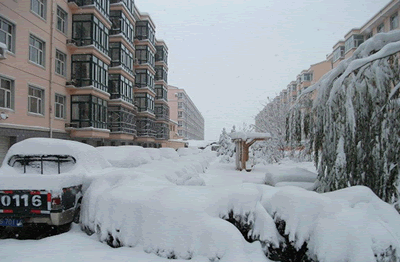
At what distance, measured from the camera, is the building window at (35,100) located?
15794 mm

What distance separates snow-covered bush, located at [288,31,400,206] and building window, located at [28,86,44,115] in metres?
15.6

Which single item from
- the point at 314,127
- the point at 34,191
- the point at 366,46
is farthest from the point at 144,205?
the point at 366,46

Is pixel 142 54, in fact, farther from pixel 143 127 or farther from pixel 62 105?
pixel 62 105

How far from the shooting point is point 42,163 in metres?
5.86

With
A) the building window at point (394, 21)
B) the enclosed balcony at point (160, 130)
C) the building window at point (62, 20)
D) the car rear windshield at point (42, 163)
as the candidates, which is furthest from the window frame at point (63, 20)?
the building window at point (394, 21)

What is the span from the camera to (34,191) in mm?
4582

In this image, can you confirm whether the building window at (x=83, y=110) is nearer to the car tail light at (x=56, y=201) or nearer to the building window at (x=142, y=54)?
the building window at (x=142, y=54)

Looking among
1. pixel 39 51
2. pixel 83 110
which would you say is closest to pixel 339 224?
pixel 39 51

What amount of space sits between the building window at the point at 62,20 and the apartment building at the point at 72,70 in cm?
5

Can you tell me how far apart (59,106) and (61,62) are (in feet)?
9.95

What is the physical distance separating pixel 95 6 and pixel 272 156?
19135 millimetres

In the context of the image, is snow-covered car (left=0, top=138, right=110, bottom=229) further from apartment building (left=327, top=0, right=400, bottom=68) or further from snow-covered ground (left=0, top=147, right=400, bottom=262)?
apartment building (left=327, top=0, right=400, bottom=68)

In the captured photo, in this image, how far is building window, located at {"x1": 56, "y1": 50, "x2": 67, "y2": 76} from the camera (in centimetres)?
1894

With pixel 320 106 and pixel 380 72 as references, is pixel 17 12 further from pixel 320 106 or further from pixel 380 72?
pixel 380 72
